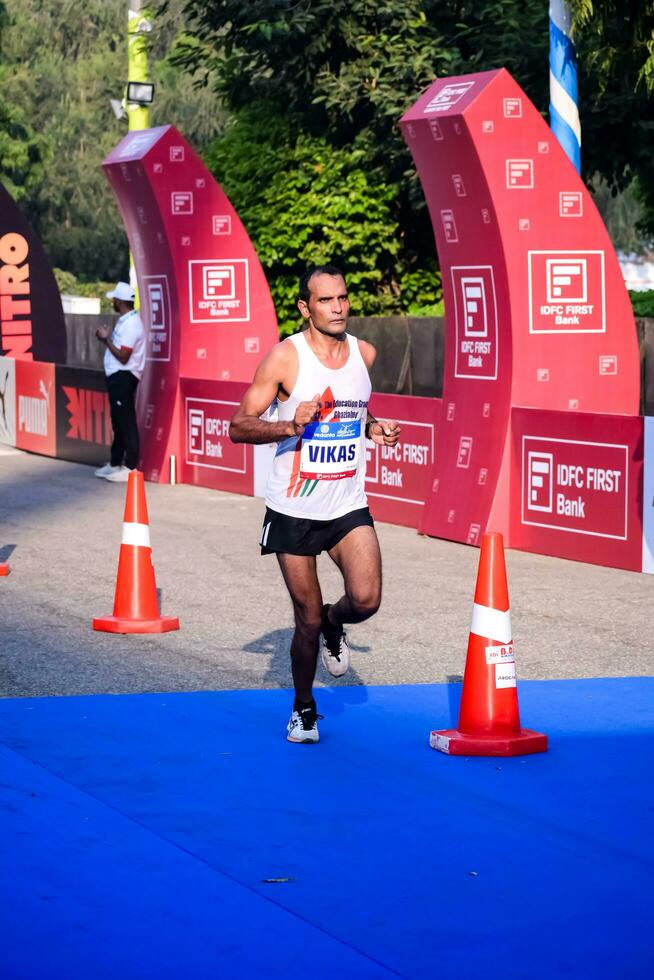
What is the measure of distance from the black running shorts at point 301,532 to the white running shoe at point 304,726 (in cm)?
70

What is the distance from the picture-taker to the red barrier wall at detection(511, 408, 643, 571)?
1262 centimetres

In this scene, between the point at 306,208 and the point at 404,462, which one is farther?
the point at 306,208

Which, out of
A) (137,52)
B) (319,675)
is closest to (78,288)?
(137,52)

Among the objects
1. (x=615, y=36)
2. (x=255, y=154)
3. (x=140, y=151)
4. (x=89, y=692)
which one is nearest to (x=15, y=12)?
(x=255, y=154)

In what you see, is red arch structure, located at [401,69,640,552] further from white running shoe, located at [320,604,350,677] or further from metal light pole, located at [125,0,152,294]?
metal light pole, located at [125,0,152,294]

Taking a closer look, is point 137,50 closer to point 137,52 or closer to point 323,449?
point 137,52

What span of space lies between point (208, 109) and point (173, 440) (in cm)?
4250

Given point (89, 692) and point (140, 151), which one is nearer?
point (89, 692)

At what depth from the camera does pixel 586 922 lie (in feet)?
16.7

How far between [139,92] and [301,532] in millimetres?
21553

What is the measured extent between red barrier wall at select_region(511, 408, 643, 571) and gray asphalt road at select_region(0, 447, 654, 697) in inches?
7.8

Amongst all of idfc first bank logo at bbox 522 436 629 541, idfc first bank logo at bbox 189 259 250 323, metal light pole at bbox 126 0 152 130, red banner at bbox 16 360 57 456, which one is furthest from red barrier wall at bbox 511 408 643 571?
metal light pole at bbox 126 0 152 130

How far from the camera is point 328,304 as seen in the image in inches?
280

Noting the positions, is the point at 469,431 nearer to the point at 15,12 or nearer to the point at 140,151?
the point at 140,151
